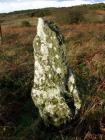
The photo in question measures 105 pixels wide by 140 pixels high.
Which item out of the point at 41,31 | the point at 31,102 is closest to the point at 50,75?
the point at 41,31

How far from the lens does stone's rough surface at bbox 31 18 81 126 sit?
8.43m

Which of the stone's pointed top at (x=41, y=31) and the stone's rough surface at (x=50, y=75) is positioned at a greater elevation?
the stone's pointed top at (x=41, y=31)

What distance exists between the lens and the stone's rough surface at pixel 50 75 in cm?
843

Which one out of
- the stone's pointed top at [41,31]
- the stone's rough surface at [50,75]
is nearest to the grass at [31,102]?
the stone's rough surface at [50,75]

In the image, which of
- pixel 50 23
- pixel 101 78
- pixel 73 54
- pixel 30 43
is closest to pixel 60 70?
pixel 50 23

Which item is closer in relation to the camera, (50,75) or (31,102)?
(50,75)

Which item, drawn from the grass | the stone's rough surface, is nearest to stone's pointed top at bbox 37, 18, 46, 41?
the stone's rough surface

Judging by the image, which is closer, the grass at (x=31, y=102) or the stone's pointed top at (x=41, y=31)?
the grass at (x=31, y=102)

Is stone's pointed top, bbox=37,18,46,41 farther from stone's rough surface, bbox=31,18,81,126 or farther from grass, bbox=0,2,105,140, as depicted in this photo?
grass, bbox=0,2,105,140

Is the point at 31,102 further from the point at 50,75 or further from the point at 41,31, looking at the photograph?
the point at 41,31

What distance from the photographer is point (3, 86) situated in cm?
1084

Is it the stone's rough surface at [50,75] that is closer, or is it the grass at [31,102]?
the grass at [31,102]

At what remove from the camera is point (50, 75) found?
27.8 ft

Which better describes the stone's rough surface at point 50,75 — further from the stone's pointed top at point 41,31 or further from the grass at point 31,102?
the grass at point 31,102
